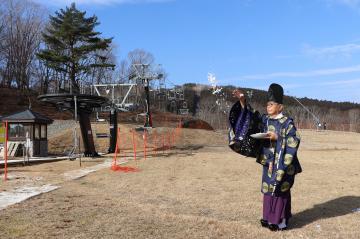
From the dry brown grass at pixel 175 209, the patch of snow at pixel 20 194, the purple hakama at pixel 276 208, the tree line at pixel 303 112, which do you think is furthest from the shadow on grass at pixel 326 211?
the tree line at pixel 303 112

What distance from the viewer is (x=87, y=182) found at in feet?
46.2

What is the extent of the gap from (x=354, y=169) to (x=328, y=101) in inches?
6957

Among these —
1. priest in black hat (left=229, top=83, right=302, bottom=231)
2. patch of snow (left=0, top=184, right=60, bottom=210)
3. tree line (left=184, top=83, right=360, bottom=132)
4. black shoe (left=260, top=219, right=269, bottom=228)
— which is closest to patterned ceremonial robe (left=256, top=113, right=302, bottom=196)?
priest in black hat (left=229, top=83, right=302, bottom=231)

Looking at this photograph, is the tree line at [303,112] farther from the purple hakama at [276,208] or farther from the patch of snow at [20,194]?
the purple hakama at [276,208]

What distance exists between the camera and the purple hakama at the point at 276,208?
25.2 ft

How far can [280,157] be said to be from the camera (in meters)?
7.64

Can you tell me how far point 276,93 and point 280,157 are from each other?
3.26 ft

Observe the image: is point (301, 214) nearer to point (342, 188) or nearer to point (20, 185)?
point (342, 188)

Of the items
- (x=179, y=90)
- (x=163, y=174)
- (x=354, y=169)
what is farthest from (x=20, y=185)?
(x=179, y=90)

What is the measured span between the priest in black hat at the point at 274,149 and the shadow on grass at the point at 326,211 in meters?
0.46

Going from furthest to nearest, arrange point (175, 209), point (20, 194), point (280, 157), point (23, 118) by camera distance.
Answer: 1. point (23, 118)
2. point (20, 194)
3. point (175, 209)
4. point (280, 157)

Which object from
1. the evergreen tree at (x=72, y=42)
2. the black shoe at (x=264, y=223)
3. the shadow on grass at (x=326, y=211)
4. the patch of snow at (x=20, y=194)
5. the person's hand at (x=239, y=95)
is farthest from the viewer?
the evergreen tree at (x=72, y=42)

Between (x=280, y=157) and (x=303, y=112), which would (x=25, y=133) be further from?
(x=303, y=112)

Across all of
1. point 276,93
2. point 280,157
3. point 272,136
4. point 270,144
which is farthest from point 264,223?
point 276,93
